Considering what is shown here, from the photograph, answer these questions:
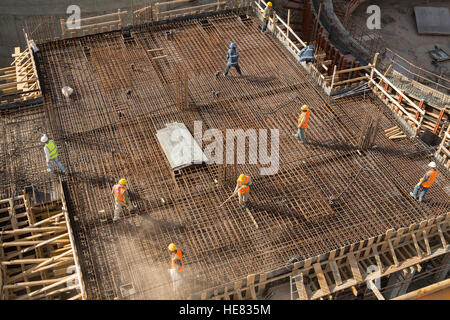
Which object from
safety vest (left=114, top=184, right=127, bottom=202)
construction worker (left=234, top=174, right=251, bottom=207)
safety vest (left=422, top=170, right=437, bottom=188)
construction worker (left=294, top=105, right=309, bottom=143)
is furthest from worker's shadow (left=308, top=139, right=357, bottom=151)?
safety vest (left=114, top=184, right=127, bottom=202)

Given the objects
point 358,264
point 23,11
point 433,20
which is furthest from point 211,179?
point 433,20

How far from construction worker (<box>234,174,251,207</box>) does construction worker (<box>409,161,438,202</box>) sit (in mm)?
5789

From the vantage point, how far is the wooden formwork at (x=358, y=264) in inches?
587

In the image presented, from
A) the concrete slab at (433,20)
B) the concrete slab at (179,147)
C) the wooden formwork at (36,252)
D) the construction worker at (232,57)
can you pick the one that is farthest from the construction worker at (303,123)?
the concrete slab at (433,20)

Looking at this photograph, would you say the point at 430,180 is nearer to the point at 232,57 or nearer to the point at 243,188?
the point at 243,188

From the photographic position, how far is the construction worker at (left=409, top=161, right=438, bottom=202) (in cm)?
1636

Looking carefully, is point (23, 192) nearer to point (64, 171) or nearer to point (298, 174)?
point (64, 171)

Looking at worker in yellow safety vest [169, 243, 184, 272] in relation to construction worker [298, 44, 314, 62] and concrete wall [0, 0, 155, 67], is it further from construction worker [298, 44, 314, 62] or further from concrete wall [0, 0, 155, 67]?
concrete wall [0, 0, 155, 67]

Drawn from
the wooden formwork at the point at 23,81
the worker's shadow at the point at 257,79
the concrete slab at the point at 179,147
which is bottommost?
the concrete slab at the point at 179,147

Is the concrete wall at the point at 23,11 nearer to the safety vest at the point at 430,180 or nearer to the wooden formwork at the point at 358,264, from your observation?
the wooden formwork at the point at 358,264

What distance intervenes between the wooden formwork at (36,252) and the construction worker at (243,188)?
5482 mm

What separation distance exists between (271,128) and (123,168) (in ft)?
19.7

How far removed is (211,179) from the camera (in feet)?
58.5

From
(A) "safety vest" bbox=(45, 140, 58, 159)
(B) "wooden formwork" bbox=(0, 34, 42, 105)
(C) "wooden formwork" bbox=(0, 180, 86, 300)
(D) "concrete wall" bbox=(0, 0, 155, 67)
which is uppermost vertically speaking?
(D) "concrete wall" bbox=(0, 0, 155, 67)
